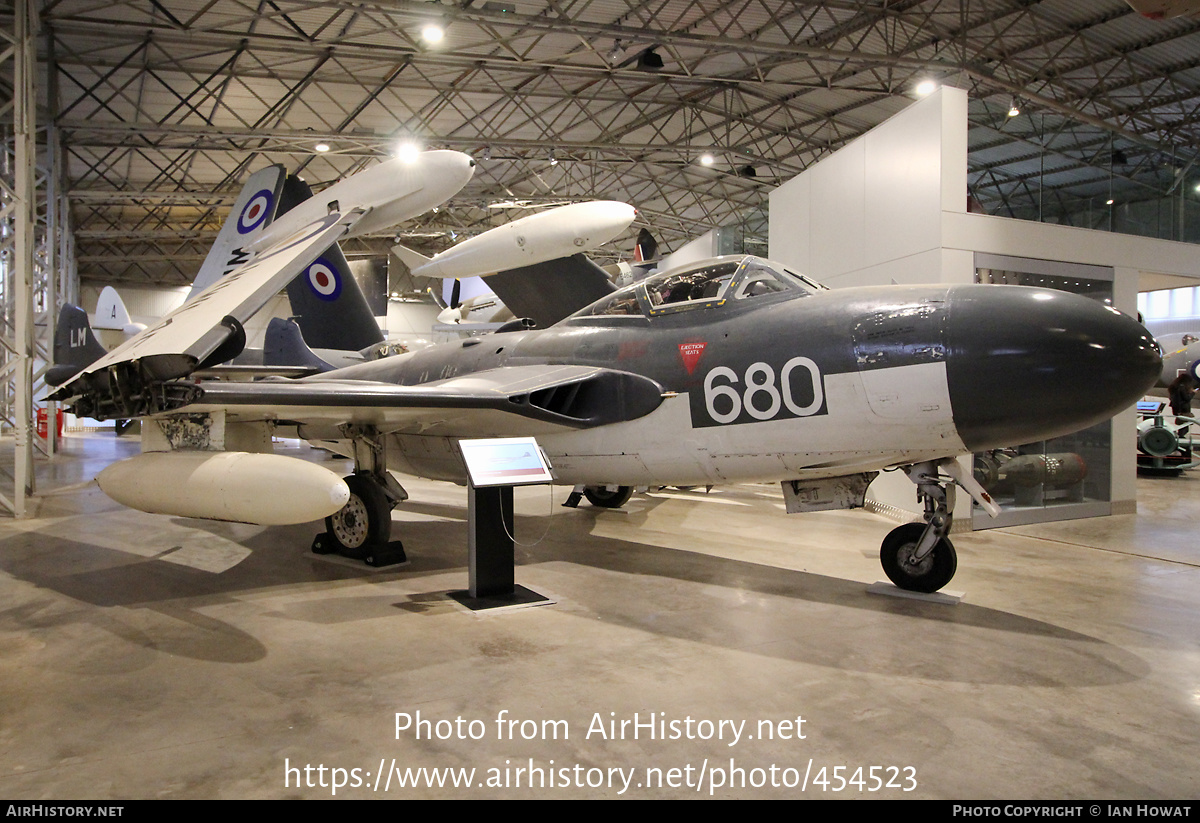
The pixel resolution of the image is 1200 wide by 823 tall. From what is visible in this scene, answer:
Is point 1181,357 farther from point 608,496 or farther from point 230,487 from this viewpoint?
point 230,487

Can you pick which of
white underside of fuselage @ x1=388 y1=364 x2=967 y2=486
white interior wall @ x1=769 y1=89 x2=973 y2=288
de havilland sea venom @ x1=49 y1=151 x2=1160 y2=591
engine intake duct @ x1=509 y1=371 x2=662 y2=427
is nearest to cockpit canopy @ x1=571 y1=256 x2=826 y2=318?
de havilland sea venom @ x1=49 y1=151 x2=1160 y2=591

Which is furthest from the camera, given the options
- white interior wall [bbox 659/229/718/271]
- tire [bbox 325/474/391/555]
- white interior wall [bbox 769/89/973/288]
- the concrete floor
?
white interior wall [bbox 659/229/718/271]

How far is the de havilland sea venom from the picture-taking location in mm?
4578

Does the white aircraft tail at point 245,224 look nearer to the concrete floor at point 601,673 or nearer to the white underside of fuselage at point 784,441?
the concrete floor at point 601,673

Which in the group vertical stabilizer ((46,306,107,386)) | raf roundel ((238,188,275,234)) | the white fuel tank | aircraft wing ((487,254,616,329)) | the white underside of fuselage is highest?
raf roundel ((238,188,275,234))

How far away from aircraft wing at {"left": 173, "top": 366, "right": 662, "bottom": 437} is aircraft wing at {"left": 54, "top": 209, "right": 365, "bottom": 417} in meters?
0.24

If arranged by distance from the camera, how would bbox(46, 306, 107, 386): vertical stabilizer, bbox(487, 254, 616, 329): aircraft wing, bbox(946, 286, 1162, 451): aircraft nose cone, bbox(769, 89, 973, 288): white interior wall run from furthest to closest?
bbox(46, 306, 107, 386): vertical stabilizer
bbox(487, 254, 616, 329): aircraft wing
bbox(769, 89, 973, 288): white interior wall
bbox(946, 286, 1162, 451): aircraft nose cone

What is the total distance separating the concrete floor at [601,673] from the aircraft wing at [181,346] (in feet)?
Answer: 4.72

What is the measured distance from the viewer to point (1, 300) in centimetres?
1955

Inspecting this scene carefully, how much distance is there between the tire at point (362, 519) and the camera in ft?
21.5

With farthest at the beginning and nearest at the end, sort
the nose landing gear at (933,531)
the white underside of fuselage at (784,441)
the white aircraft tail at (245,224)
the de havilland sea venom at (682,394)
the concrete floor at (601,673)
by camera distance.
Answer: the white aircraft tail at (245,224) < the nose landing gear at (933,531) < the white underside of fuselage at (784,441) < the de havilland sea venom at (682,394) < the concrete floor at (601,673)

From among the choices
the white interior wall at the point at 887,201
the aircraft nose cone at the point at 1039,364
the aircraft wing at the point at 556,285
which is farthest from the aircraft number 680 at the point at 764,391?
the aircraft wing at the point at 556,285

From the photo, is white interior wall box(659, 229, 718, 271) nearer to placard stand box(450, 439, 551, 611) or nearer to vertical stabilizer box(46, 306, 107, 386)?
vertical stabilizer box(46, 306, 107, 386)

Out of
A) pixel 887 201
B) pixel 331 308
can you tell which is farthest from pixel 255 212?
pixel 887 201
